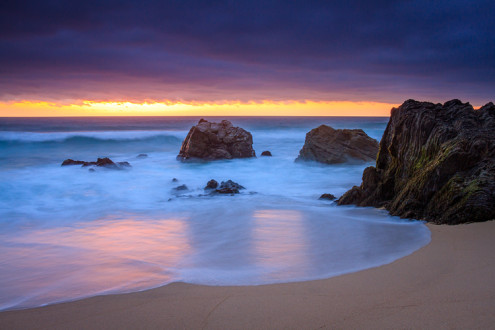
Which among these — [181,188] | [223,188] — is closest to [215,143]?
[181,188]

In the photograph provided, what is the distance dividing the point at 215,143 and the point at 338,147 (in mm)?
6015

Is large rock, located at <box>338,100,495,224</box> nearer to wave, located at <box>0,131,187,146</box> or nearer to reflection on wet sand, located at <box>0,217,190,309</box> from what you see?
reflection on wet sand, located at <box>0,217,190,309</box>

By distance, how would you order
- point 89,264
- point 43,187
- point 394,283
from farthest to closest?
point 43,187 < point 89,264 < point 394,283

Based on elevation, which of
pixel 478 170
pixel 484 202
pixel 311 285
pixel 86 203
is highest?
pixel 478 170

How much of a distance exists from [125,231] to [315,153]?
11084 millimetres

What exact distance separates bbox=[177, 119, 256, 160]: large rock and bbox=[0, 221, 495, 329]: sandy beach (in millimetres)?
14173

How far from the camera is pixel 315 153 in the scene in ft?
51.2

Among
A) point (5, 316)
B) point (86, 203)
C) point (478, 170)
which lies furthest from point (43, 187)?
point (478, 170)

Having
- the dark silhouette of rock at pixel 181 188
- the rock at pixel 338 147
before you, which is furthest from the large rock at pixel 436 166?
the rock at pixel 338 147

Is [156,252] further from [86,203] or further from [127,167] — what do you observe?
[127,167]

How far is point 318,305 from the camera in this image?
243 centimetres

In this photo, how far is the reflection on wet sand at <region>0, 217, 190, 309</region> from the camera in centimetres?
311

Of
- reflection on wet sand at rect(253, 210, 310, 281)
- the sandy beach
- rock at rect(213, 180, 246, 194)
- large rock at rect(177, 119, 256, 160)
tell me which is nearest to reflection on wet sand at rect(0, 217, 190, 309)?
the sandy beach

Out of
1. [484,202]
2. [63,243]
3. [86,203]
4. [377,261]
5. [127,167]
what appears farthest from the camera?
[127,167]
